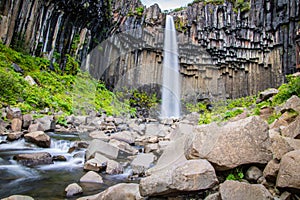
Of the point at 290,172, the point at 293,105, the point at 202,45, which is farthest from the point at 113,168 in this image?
the point at 202,45

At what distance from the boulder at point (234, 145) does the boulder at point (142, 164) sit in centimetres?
227

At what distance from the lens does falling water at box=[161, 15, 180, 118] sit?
25781mm

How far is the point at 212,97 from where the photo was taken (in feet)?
90.2

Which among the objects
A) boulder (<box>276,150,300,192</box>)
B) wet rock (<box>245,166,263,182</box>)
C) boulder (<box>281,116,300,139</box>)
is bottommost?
wet rock (<box>245,166,263,182</box>)

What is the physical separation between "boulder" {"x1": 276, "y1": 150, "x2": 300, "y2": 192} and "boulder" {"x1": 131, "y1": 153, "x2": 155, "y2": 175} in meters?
3.17

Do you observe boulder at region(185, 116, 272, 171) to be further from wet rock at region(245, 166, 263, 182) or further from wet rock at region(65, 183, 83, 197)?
wet rock at region(65, 183, 83, 197)

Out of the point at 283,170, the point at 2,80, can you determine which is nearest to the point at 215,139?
the point at 283,170

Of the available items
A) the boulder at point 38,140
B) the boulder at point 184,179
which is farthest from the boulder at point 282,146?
the boulder at point 38,140

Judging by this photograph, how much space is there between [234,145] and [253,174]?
0.40 meters

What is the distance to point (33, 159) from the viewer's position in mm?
5516

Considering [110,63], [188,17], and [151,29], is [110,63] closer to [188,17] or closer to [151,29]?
[151,29]

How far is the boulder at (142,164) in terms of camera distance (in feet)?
16.8

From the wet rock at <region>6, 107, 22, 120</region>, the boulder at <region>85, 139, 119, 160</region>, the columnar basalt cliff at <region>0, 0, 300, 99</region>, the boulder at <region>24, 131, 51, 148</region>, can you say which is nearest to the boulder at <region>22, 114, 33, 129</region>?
the wet rock at <region>6, 107, 22, 120</region>

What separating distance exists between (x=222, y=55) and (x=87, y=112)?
58.2 feet
